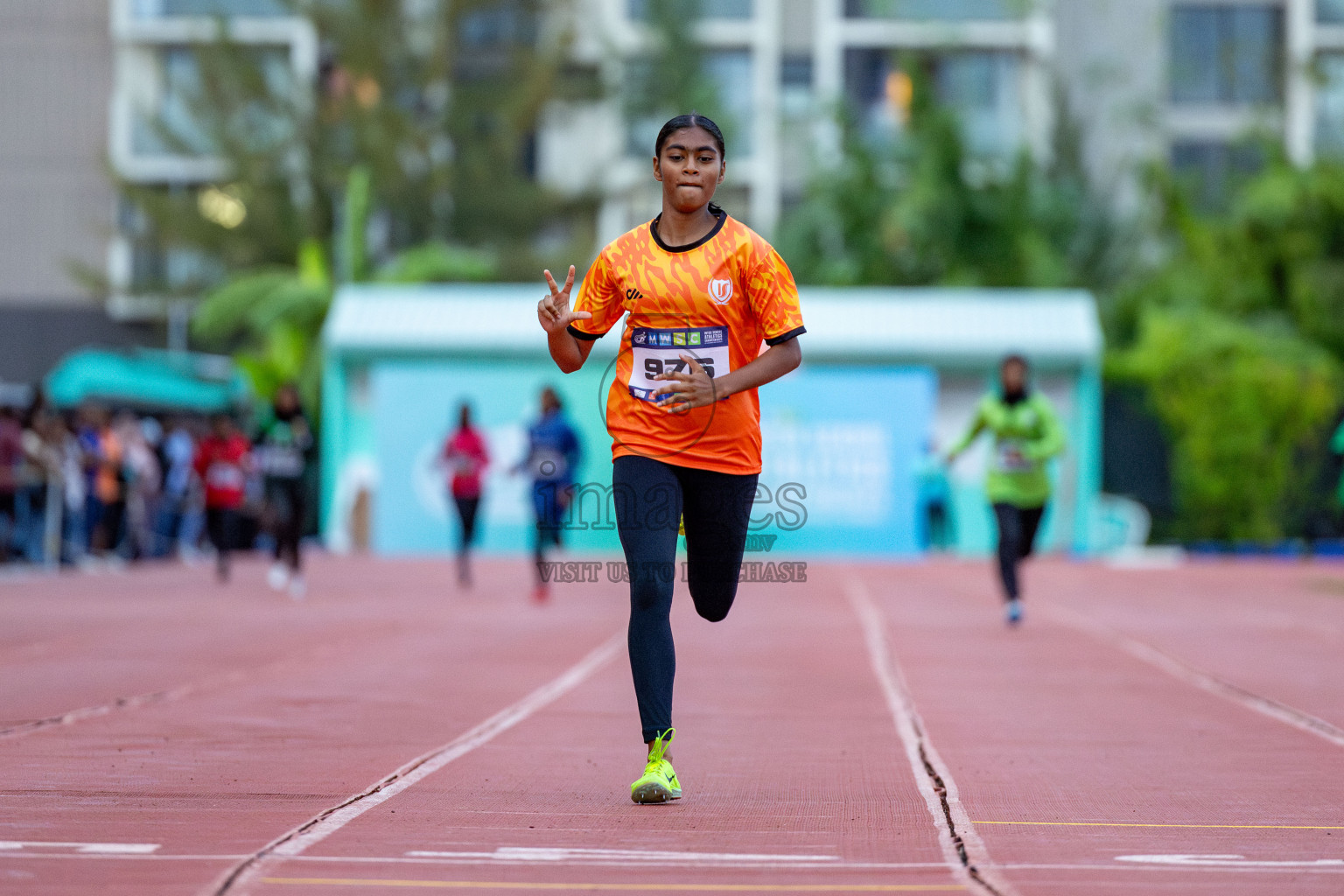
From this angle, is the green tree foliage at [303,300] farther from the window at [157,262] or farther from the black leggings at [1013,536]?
the black leggings at [1013,536]

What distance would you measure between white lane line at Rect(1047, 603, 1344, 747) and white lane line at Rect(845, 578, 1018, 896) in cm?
158

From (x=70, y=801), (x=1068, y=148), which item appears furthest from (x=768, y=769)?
(x=1068, y=148)

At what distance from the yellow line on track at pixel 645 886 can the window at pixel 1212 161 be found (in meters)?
40.1

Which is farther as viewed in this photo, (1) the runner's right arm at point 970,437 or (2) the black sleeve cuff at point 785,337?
(1) the runner's right arm at point 970,437

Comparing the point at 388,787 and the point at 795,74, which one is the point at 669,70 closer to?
the point at 795,74

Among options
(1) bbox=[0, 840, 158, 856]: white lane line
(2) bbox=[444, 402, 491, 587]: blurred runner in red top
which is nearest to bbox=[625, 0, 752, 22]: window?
(2) bbox=[444, 402, 491, 587]: blurred runner in red top

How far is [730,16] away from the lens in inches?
1885

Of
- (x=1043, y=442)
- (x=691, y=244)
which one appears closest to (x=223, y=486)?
(x=1043, y=442)

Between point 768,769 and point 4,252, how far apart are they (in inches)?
1802

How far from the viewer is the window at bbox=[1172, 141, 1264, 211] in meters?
44.2

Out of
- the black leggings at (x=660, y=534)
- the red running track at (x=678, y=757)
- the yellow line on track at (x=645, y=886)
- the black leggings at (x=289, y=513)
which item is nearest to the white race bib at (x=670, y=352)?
the black leggings at (x=660, y=534)

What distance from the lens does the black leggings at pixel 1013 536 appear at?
13469 mm

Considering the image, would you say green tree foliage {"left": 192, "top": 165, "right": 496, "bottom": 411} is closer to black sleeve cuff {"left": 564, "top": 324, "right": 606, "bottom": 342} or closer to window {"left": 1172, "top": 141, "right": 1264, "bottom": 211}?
window {"left": 1172, "top": 141, "right": 1264, "bottom": 211}

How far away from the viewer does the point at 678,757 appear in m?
6.99
